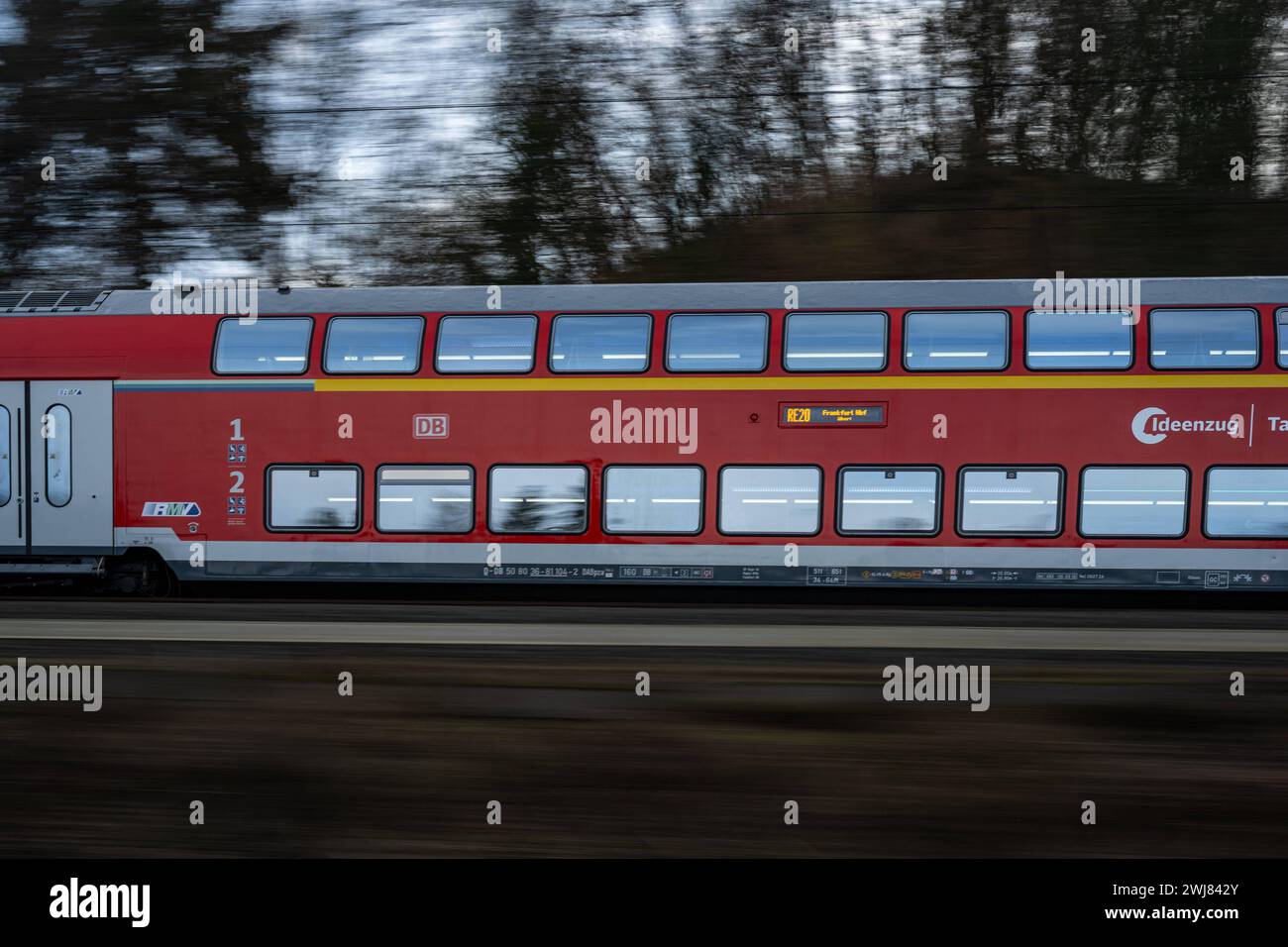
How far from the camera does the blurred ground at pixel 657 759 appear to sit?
3.15 m

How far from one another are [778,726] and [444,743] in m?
1.18

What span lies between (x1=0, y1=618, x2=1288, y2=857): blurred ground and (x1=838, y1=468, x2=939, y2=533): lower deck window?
6731mm

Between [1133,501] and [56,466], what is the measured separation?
1178 cm

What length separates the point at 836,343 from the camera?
10203 mm

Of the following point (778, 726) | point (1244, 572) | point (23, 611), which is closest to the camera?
point (778, 726)

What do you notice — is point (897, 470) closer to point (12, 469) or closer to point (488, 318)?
point (488, 318)

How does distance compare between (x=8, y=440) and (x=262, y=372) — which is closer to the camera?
(x=262, y=372)

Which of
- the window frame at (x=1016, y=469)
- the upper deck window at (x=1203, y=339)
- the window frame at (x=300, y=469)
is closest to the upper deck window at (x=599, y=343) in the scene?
the window frame at (x=300, y=469)

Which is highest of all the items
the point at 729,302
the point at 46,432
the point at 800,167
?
the point at 800,167

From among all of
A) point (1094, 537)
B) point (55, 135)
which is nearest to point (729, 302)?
point (1094, 537)

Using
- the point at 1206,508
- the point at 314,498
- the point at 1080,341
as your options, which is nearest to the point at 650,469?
the point at 314,498

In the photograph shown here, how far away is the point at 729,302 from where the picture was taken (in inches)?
411
